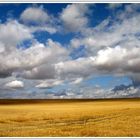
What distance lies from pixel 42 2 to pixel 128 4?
1.52 metres

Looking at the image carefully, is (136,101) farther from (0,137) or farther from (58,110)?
(0,137)

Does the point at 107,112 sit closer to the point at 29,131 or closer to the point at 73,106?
the point at 73,106

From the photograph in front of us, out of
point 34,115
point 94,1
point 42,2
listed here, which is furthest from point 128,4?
point 34,115

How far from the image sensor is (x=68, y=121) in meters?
8.52

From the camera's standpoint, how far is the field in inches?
311

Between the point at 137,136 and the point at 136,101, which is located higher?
the point at 136,101

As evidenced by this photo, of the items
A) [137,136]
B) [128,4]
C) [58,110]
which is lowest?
[137,136]

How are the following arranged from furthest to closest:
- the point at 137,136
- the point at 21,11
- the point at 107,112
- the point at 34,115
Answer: the point at 107,112
the point at 34,115
the point at 21,11
the point at 137,136

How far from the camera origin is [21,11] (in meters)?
8.40

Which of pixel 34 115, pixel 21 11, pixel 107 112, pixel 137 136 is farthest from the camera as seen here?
pixel 107 112

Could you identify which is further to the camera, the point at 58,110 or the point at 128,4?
the point at 58,110

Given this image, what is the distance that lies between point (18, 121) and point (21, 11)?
2072mm

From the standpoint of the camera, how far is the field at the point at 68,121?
7.90 metres

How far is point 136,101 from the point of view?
9438mm
